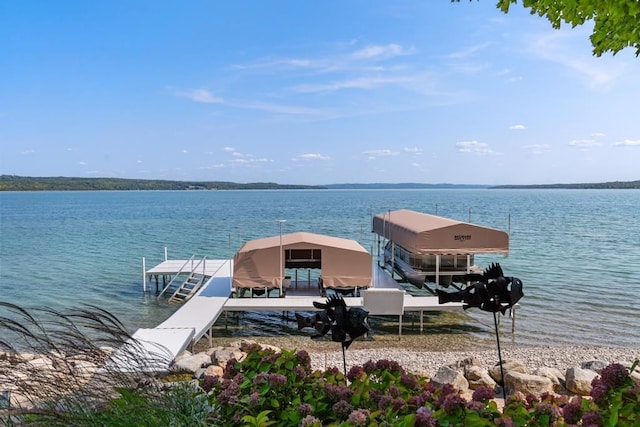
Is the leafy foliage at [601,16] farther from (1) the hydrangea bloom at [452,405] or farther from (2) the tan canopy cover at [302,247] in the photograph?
(2) the tan canopy cover at [302,247]

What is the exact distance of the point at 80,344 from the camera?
2.87 metres

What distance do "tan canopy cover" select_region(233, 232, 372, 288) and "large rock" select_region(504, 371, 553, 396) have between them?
7.79m

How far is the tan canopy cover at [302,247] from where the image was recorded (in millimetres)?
13844

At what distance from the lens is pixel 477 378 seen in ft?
22.2

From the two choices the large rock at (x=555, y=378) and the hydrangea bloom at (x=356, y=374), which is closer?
the hydrangea bloom at (x=356, y=374)

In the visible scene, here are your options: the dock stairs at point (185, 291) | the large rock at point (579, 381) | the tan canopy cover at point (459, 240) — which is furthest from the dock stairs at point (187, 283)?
the large rock at point (579, 381)

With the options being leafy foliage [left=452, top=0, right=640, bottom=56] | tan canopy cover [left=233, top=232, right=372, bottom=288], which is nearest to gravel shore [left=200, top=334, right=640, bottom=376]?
tan canopy cover [left=233, top=232, right=372, bottom=288]

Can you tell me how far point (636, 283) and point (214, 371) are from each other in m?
19.5

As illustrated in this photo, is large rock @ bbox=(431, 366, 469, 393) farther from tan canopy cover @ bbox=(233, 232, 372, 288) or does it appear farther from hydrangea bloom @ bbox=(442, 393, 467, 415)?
tan canopy cover @ bbox=(233, 232, 372, 288)

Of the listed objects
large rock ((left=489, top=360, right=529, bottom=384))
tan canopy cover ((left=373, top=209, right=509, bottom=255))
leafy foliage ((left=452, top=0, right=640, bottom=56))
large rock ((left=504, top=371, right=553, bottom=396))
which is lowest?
large rock ((left=489, top=360, right=529, bottom=384))

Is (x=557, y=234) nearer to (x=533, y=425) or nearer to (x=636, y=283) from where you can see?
(x=636, y=283)

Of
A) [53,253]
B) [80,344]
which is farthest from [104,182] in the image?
[80,344]

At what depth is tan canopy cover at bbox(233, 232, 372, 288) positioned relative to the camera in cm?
1384

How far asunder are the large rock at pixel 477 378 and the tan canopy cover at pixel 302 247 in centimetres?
719
